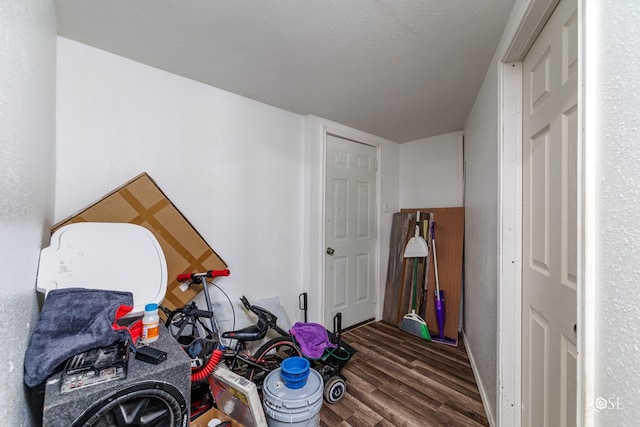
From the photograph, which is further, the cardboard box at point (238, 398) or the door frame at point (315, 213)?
the door frame at point (315, 213)

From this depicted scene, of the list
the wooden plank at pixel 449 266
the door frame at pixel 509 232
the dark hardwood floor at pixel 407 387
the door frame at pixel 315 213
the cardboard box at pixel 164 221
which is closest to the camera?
the door frame at pixel 509 232

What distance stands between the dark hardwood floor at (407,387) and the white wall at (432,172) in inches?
64.1

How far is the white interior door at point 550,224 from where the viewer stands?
88 centimetres

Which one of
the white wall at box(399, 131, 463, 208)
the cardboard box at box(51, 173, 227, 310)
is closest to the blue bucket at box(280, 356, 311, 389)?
the cardboard box at box(51, 173, 227, 310)

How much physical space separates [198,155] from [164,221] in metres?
0.59

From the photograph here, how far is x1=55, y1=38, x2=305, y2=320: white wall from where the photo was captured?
149cm

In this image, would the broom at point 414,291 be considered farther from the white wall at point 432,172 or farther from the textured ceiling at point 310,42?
the textured ceiling at point 310,42

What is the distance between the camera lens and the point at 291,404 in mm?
1304

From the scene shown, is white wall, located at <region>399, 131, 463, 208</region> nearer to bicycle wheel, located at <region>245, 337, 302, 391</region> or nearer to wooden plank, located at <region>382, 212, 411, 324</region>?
wooden plank, located at <region>382, 212, 411, 324</region>

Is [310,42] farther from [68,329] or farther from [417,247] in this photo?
[417,247]

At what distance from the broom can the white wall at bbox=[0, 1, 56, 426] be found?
2.78 meters

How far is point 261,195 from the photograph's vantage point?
2.29m

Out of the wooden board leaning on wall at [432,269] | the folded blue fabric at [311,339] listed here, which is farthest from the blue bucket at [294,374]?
the wooden board leaning on wall at [432,269]

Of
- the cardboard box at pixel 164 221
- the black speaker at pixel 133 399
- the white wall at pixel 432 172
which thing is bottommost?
the black speaker at pixel 133 399
